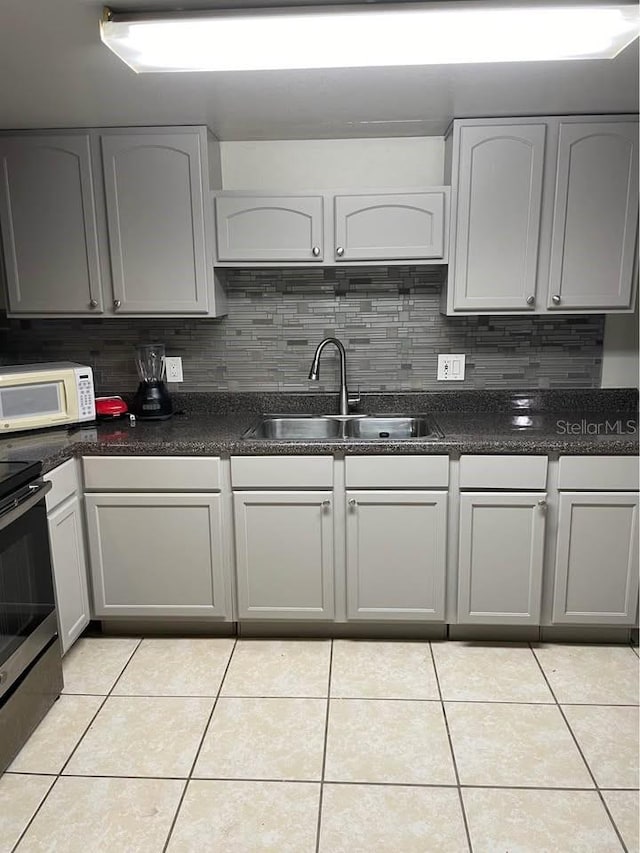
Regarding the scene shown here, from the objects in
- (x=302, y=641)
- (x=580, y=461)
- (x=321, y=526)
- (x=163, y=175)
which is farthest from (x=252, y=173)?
(x=302, y=641)

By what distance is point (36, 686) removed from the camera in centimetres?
206

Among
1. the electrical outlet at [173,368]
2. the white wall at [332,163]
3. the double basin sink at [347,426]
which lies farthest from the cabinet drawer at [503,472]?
the electrical outlet at [173,368]

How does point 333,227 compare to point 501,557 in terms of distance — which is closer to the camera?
point 501,557

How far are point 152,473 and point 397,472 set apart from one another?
95 cm

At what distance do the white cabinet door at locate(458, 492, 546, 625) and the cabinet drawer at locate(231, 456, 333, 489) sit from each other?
546mm

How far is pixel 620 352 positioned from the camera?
9.41 feet

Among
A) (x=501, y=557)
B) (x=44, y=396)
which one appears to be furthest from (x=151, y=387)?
(x=501, y=557)

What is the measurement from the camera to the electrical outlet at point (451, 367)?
292 cm

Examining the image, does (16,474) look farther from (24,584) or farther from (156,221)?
(156,221)

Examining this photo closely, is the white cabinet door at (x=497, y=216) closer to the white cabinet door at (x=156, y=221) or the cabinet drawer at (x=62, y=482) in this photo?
the white cabinet door at (x=156, y=221)

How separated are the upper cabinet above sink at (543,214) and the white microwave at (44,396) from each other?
1.57 meters

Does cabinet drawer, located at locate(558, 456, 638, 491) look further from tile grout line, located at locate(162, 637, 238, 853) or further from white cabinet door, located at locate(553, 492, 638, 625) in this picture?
tile grout line, located at locate(162, 637, 238, 853)

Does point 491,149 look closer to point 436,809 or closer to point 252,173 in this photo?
point 252,173

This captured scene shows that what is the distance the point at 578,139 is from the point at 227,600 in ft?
7.52
